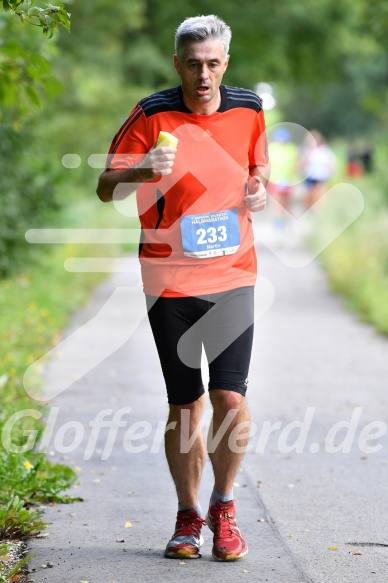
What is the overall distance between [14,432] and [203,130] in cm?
234

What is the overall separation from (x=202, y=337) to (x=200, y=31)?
122cm

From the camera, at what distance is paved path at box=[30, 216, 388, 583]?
4.79 m

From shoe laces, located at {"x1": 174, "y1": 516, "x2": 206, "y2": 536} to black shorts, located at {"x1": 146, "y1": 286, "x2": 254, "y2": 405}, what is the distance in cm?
49

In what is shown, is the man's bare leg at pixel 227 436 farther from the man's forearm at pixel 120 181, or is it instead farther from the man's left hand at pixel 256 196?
the man's forearm at pixel 120 181

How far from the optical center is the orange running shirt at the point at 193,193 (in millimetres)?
4742

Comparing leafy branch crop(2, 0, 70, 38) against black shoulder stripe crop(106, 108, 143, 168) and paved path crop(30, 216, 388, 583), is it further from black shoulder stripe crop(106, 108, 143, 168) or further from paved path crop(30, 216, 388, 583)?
paved path crop(30, 216, 388, 583)

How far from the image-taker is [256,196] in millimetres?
4742

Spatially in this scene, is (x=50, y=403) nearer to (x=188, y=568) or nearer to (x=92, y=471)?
(x=92, y=471)

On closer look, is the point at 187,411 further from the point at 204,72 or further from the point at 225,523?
the point at 204,72

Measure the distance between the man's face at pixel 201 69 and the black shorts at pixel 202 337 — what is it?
80 centimetres

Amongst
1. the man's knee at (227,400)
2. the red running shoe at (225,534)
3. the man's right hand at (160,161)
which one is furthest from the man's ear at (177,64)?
the red running shoe at (225,534)

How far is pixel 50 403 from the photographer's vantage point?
26.7ft

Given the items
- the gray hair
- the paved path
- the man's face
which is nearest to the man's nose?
the man's face

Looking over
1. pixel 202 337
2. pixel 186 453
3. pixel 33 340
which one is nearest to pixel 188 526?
pixel 186 453
